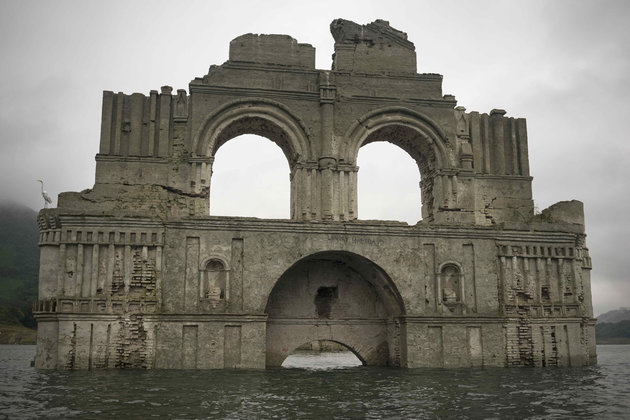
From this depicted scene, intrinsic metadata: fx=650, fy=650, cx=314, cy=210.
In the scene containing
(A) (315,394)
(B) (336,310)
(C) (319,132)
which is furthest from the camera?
(C) (319,132)

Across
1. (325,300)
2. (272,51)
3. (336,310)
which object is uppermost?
(272,51)

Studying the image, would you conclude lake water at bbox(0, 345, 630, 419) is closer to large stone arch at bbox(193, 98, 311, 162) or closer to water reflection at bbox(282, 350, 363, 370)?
water reflection at bbox(282, 350, 363, 370)

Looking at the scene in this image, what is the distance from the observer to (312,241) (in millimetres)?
18969

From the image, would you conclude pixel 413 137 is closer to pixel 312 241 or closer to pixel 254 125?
pixel 254 125

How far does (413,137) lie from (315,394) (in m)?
12.2

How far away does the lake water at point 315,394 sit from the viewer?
34.8 feet

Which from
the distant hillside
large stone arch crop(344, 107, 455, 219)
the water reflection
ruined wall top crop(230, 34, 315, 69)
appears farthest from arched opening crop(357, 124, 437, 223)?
the distant hillside

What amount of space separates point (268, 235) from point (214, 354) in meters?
3.66

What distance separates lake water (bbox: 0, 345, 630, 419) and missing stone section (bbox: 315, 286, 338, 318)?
268 centimetres

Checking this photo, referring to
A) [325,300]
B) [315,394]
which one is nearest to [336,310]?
[325,300]

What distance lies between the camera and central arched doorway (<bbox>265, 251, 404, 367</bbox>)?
19797mm

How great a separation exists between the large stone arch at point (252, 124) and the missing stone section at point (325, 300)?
14.5ft

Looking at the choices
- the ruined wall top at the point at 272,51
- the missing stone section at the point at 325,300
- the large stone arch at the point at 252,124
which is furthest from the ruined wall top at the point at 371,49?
the missing stone section at the point at 325,300

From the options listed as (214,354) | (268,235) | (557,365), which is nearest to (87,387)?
(214,354)
